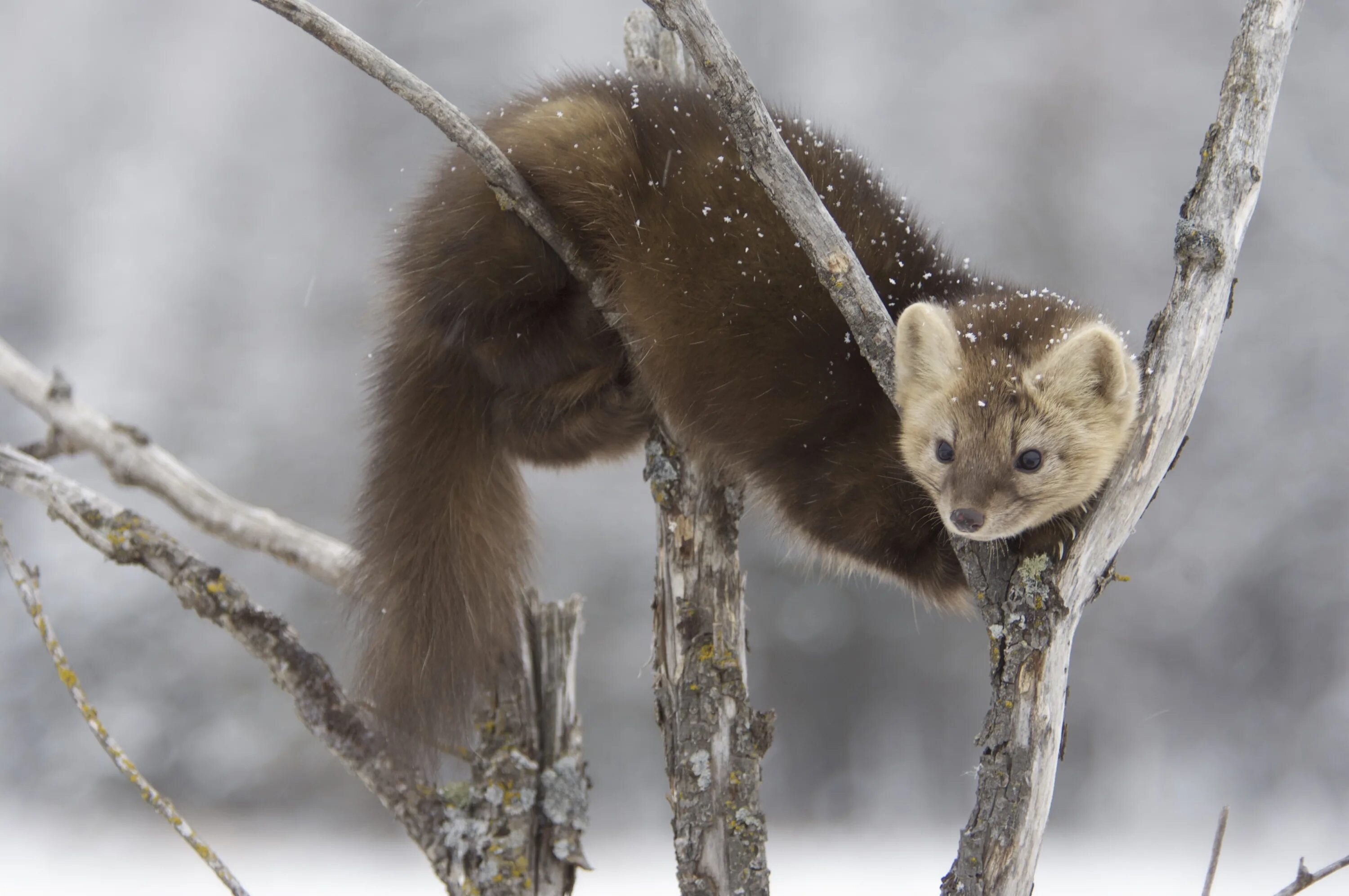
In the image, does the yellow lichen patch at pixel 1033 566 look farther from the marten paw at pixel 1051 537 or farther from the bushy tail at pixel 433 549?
the bushy tail at pixel 433 549

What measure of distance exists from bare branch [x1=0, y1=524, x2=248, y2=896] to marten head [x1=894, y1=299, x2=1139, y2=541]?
48.6 inches

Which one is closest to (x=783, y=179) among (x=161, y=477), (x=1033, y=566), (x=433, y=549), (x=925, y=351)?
(x=925, y=351)

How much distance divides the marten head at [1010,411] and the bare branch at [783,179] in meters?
0.06

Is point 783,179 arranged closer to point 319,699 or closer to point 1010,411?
point 1010,411

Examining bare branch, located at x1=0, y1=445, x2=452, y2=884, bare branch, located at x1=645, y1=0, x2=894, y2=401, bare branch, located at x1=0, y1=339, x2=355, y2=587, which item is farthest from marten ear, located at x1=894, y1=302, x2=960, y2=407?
bare branch, located at x1=0, y1=339, x2=355, y2=587

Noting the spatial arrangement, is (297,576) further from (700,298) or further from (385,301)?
(700,298)

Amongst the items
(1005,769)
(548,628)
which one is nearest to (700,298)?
(548,628)

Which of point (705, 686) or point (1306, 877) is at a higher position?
point (705, 686)

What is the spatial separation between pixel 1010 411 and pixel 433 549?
1331 millimetres

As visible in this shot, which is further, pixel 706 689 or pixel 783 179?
pixel 706 689

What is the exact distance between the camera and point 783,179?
1.55 meters

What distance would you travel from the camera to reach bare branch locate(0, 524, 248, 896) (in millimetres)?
1670

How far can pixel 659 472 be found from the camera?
2441 mm

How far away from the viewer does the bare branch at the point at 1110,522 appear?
5.09 feet
